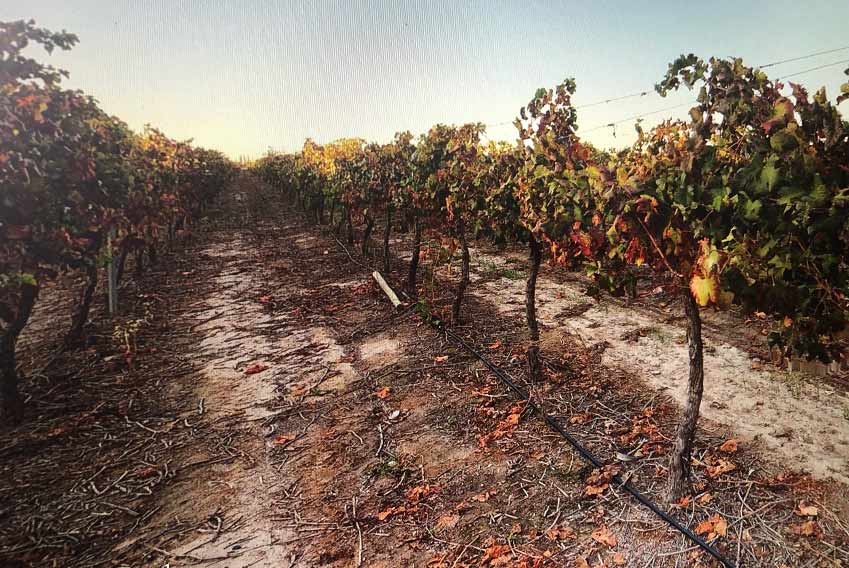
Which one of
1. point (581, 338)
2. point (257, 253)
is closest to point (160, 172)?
point (257, 253)

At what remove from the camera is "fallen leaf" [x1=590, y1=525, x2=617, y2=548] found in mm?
3865

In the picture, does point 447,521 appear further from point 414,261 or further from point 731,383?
point 414,261

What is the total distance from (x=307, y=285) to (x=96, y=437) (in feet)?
22.9

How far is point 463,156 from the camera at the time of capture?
8812 mm

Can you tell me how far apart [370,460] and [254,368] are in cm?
312

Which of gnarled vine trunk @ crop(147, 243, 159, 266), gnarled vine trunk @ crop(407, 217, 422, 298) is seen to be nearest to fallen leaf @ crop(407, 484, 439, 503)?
gnarled vine trunk @ crop(407, 217, 422, 298)

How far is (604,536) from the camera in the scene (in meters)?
3.92

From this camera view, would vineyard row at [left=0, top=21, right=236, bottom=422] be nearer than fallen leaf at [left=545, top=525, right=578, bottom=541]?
No

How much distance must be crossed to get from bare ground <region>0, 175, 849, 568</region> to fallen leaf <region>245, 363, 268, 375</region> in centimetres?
6

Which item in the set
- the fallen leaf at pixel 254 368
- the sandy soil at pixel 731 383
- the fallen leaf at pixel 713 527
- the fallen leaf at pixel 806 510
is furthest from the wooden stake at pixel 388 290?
the fallen leaf at pixel 806 510

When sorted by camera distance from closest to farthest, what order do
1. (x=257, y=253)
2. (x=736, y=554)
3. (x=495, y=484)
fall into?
(x=736, y=554)
(x=495, y=484)
(x=257, y=253)

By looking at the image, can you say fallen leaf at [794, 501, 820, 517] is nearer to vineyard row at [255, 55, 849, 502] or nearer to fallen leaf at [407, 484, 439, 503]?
vineyard row at [255, 55, 849, 502]

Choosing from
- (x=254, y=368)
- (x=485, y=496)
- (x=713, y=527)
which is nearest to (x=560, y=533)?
(x=485, y=496)

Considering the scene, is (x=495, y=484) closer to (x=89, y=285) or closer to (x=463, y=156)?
(x=463, y=156)
